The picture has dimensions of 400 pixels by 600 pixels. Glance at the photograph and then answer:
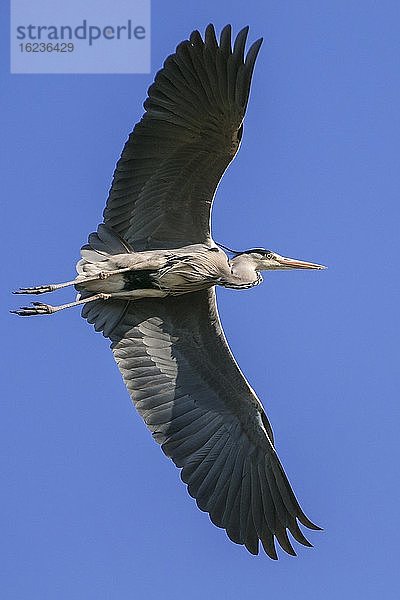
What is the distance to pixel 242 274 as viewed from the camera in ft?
51.0

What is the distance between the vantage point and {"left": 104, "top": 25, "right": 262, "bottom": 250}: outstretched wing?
14680mm

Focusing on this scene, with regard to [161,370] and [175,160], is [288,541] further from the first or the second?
[175,160]

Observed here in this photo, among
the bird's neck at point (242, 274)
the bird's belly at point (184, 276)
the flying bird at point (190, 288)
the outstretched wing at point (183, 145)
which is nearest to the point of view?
the outstretched wing at point (183, 145)

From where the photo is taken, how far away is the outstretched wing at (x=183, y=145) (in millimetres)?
14680

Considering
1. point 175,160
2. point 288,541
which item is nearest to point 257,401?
point 288,541

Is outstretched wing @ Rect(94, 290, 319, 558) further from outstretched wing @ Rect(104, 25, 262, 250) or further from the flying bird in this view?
outstretched wing @ Rect(104, 25, 262, 250)

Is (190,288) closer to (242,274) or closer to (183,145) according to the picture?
(242,274)

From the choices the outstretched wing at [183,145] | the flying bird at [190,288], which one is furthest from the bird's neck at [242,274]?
the outstretched wing at [183,145]

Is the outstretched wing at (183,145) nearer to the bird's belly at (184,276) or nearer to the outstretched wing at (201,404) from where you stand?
the bird's belly at (184,276)

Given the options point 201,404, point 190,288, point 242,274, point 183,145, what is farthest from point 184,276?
point 201,404

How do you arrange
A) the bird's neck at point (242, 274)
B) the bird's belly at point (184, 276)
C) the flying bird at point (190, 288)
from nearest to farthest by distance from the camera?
the flying bird at point (190, 288) < the bird's belly at point (184, 276) < the bird's neck at point (242, 274)

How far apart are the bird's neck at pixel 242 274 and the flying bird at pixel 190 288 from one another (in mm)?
12

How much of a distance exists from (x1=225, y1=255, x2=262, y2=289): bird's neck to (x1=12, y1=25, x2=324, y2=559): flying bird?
0.01 m

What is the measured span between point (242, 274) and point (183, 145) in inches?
52.6
